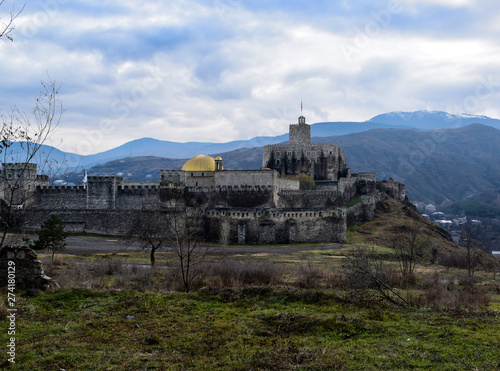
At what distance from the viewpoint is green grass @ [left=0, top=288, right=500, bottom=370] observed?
10.5 meters

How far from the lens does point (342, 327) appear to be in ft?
42.8

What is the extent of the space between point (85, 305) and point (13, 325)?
121 inches

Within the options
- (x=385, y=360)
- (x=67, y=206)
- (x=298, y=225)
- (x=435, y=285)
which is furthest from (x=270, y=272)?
(x=67, y=206)

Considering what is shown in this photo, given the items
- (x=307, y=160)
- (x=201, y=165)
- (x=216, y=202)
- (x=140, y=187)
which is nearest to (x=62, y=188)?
(x=140, y=187)

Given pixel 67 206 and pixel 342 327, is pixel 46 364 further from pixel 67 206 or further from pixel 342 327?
pixel 67 206

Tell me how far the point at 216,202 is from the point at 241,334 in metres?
45.2

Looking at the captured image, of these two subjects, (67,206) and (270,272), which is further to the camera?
(67,206)

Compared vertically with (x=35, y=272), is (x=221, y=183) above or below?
above

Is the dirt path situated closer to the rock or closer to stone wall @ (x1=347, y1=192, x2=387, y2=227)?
stone wall @ (x1=347, y1=192, x2=387, y2=227)

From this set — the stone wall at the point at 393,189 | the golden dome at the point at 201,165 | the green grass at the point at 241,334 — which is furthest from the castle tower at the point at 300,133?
the green grass at the point at 241,334

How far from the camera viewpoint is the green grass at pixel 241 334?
10547 mm

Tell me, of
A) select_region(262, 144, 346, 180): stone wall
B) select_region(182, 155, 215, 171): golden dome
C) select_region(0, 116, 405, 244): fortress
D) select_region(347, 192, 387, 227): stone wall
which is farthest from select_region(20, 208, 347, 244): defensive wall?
select_region(262, 144, 346, 180): stone wall

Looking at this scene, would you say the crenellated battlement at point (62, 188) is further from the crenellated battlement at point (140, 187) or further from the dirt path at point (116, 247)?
the dirt path at point (116, 247)

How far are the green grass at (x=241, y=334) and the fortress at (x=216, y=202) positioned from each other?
Answer: 96.1 ft
